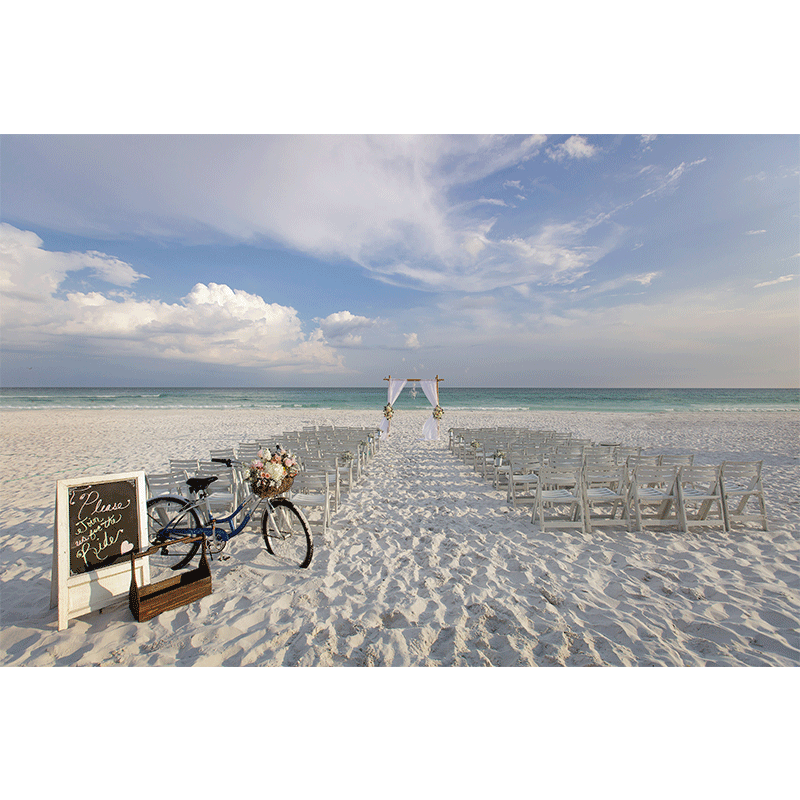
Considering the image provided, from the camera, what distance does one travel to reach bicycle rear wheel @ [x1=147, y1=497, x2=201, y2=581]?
3.98 m

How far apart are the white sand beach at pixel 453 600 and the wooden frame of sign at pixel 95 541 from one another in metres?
0.21

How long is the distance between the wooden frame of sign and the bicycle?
52 cm

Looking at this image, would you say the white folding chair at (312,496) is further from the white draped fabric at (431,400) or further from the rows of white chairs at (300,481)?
the white draped fabric at (431,400)

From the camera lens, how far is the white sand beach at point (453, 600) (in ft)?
8.93

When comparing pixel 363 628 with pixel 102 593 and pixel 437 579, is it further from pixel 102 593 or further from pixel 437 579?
pixel 102 593

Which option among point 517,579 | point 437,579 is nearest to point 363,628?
point 437,579

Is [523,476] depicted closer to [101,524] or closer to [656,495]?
[656,495]

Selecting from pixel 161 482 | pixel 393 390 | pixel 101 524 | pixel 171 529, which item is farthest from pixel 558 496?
pixel 393 390

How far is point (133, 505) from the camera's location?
135 inches

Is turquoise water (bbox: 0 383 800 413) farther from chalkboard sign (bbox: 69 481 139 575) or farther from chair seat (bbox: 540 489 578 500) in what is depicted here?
chalkboard sign (bbox: 69 481 139 575)

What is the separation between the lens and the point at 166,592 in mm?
3213

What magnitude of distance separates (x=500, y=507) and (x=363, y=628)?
377 cm

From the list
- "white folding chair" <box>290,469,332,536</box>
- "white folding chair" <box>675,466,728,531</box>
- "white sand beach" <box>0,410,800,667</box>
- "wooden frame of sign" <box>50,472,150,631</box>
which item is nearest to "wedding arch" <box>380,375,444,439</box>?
"white sand beach" <box>0,410,800,667</box>

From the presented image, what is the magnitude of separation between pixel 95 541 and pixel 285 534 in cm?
204
